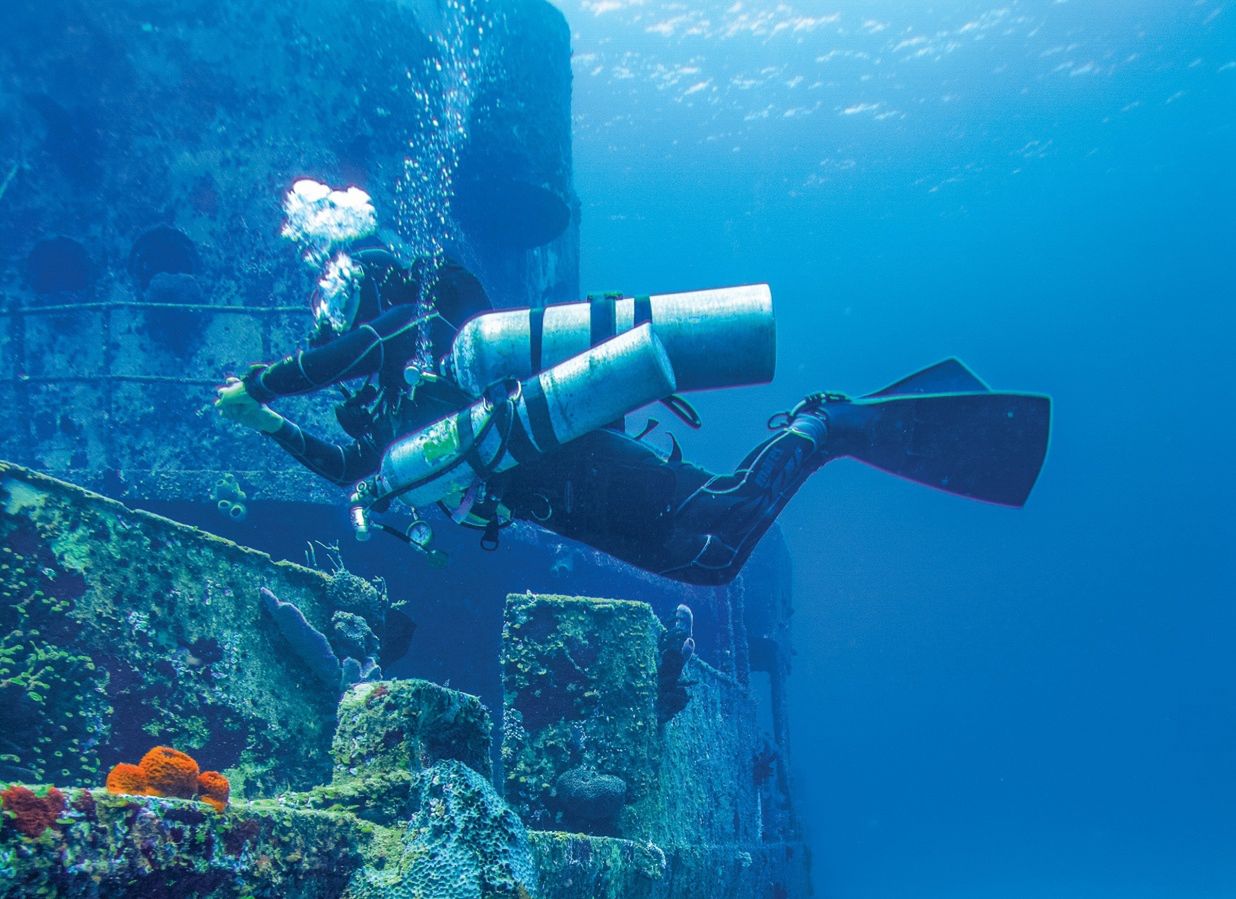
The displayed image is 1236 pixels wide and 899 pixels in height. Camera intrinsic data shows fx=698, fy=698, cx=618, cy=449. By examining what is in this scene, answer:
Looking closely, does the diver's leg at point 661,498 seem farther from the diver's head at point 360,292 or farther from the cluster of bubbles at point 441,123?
the cluster of bubbles at point 441,123

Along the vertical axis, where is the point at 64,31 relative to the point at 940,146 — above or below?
below

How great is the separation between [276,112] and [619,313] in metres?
7.70

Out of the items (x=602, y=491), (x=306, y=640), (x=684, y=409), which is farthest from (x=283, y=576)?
(x=684, y=409)

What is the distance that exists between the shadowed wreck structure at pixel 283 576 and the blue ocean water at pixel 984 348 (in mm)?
24378

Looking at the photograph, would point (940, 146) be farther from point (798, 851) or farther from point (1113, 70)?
point (798, 851)

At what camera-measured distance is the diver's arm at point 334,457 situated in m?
3.97

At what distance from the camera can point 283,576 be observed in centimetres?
424

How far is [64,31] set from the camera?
29.6 feet

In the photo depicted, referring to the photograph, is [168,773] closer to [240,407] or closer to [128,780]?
[128,780]

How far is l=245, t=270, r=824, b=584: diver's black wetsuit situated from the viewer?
375 cm

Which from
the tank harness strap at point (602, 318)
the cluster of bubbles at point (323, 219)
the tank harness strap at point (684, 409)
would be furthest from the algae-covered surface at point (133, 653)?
the cluster of bubbles at point (323, 219)

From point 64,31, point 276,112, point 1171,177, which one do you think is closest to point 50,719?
point 276,112

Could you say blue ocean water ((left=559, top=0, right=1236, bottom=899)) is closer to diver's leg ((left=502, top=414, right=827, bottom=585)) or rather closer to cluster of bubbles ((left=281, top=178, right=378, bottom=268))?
cluster of bubbles ((left=281, top=178, right=378, bottom=268))

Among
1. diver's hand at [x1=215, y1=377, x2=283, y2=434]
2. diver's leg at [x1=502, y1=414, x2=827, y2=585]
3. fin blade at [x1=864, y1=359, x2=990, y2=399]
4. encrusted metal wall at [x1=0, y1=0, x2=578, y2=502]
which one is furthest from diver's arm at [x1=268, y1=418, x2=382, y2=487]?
encrusted metal wall at [x1=0, y1=0, x2=578, y2=502]
